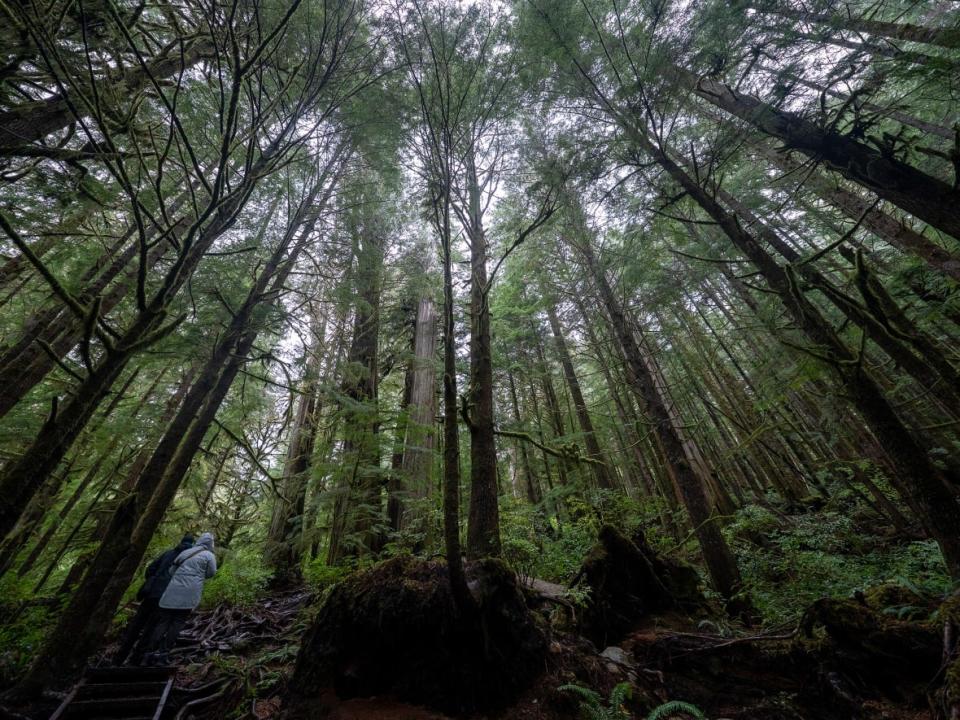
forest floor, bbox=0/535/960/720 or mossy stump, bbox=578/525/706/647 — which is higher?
mossy stump, bbox=578/525/706/647

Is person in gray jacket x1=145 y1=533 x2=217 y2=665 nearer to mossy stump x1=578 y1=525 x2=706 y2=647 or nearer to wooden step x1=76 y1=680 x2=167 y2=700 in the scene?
wooden step x1=76 y1=680 x2=167 y2=700

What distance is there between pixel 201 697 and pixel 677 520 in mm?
9031

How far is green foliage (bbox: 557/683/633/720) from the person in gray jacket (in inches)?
201

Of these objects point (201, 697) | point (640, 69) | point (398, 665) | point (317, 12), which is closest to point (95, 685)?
point (201, 697)

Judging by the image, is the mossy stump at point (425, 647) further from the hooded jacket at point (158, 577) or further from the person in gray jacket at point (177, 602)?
the hooded jacket at point (158, 577)

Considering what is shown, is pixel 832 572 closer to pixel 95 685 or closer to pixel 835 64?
pixel 835 64

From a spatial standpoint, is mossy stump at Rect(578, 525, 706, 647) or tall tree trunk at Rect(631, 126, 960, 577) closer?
tall tree trunk at Rect(631, 126, 960, 577)

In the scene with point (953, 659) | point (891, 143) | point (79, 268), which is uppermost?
point (79, 268)

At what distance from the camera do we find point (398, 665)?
2.83 metres

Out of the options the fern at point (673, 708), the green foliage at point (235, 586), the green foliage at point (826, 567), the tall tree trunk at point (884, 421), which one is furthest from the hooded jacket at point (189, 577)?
the tall tree trunk at point (884, 421)

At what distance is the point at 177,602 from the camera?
485cm

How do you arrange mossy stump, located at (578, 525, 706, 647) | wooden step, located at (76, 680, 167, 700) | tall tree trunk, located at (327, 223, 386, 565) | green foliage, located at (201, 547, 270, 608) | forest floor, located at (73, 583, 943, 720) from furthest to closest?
green foliage, located at (201, 547, 270, 608), tall tree trunk, located at (327, 223, 386, 565), mossy stump, located at (578, 525, 706, 647), wooden step, located at (76, 680, 167, 700), forest floor, located at (73, 583, 943, 720)

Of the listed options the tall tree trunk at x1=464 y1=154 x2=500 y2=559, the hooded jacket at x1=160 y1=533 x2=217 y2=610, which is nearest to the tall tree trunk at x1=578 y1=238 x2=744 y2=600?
the tall tree trunk at x1=464 y1=154 x2=500 y2=559

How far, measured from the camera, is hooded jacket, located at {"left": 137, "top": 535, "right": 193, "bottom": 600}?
5.00 m
